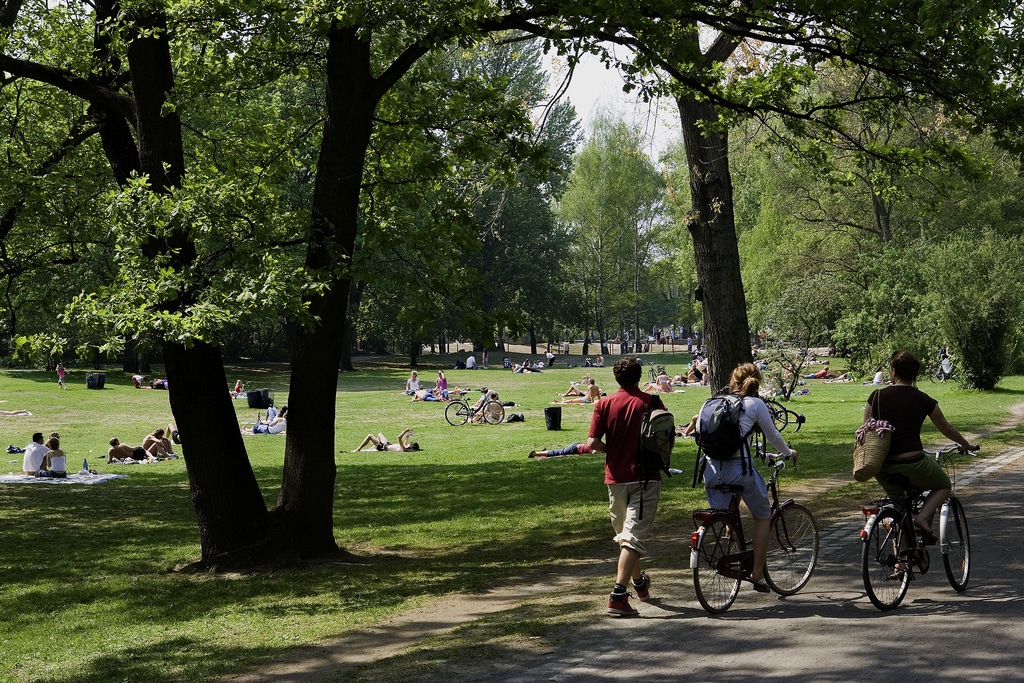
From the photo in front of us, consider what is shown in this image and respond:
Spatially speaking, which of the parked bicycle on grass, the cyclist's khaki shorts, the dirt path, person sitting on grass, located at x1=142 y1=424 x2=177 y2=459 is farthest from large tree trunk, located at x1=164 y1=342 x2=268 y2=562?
the parked bicycle on grass

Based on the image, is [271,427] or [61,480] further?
[271,427]

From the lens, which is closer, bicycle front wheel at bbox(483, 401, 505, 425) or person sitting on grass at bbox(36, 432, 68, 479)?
person sitting on grass at bbox(36, 432, 68, 479)

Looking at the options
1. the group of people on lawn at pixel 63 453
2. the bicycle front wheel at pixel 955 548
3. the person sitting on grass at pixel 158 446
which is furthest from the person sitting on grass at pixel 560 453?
the bicycle front wheel at pixel 955 548

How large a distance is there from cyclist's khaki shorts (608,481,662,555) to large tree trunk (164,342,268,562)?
4988mm

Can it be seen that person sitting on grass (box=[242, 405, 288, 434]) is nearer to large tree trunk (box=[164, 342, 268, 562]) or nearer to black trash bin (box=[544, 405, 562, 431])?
black trash bin (box=[544, 405, 562, 431])

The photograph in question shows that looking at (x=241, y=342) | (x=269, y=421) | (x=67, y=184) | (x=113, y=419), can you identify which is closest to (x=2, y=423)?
(x=113, y=419)

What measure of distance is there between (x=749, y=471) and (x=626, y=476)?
84 centimetres

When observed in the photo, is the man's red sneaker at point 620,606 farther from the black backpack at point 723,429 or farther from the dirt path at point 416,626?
the black backpack at point 723,429

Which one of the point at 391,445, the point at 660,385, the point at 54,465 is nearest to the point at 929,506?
the point at 54,465

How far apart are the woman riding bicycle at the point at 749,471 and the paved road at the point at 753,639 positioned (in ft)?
1.75

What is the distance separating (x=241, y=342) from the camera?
6950 cm

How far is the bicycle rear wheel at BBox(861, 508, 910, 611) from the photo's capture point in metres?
7.59

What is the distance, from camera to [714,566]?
7.86 m

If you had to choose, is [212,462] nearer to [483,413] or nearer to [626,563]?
[626,563]
